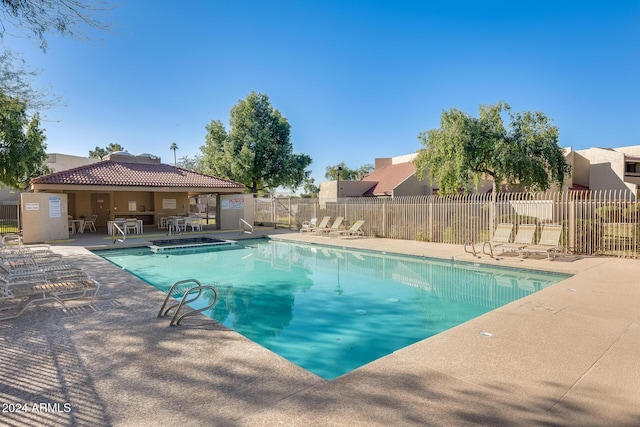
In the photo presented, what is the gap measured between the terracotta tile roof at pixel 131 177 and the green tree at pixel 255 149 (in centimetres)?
562

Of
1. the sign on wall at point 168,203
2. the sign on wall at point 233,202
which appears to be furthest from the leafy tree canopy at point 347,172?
the sign on wall at point 233,202

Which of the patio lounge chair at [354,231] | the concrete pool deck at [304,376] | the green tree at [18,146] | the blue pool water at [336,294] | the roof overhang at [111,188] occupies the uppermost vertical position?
the green tree at [18,146]

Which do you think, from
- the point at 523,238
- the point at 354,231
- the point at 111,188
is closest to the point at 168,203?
the point at 111,188

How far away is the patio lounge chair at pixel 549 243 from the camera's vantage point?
11023mm

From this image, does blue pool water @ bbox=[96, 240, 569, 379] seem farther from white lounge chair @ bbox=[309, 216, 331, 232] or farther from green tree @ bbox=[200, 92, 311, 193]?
green tree @ bbox=[200, 92, 311, 193]

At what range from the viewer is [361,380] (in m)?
3.57

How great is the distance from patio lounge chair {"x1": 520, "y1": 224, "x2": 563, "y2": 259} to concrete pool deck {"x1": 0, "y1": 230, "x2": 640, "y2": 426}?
559 centimetres

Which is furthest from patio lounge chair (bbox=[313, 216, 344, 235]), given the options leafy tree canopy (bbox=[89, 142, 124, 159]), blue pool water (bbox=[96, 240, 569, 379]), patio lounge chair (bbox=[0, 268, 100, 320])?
leafy tree canopy (bbox=[89, 142, 124, 159])

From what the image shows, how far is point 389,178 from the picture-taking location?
3516 cm

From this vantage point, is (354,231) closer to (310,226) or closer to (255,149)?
(310,226)

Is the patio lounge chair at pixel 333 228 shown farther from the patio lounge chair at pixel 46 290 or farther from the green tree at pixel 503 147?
the patio lounge chair at pixel 46 290

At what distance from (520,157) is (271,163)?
709 inches

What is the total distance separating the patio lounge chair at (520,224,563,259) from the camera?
1102 centimetres

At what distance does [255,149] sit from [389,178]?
1347 centimetres
